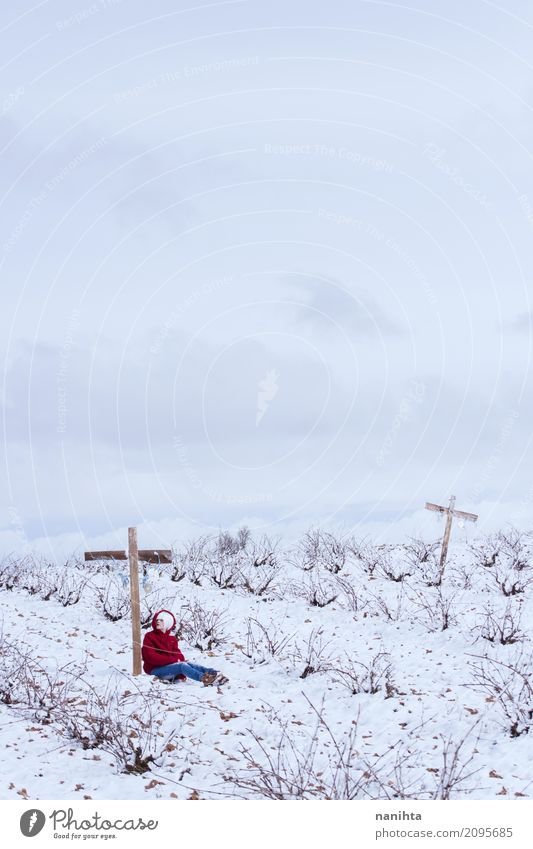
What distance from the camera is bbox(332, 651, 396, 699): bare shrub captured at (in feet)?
30.3

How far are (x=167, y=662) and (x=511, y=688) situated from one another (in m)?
4.74

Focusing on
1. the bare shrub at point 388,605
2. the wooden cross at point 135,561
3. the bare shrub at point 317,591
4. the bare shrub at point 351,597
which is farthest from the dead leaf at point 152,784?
the bare shrub at point 317,591

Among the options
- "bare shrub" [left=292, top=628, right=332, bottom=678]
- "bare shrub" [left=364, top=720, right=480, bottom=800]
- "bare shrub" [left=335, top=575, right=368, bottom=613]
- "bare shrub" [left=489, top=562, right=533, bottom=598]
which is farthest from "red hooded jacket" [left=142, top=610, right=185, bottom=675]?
"bare shrub" [left=489, top=562, right=533, bottom=598]

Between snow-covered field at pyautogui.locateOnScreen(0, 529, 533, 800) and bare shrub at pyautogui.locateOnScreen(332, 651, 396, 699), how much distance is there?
35 millimetres

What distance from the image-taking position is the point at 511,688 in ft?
29.0

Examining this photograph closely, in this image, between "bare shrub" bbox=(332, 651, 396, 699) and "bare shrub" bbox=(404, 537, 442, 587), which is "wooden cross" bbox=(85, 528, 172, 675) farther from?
"bare shrub" bbox=(404, 537, 442, 587)

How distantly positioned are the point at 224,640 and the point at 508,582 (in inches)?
256

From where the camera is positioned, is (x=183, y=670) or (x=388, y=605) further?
(x=388, y=605)

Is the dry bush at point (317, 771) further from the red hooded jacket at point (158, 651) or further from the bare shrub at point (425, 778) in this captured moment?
the red hooded jacket at point (158, 651)

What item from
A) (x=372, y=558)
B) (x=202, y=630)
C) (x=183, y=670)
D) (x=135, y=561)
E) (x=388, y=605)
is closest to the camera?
(x=183, y=670)

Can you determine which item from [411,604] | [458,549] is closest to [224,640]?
[411,604]

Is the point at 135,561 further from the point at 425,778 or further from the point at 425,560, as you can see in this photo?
the point at 425,560

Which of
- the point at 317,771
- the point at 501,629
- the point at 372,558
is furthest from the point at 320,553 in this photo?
the point at 317,771

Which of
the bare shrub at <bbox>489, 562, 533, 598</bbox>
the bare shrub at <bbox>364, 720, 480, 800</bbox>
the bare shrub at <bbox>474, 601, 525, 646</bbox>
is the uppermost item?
the bare shrub at <bbox>489, 562, 533, 598</bbox>
